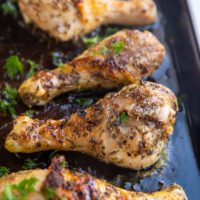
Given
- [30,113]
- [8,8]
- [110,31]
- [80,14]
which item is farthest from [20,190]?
[8,8]

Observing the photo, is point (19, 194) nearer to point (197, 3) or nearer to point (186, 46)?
point (186, 46)

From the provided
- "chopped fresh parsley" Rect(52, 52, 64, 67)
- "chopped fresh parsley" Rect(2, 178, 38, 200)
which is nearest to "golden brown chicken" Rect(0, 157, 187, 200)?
"chopped fresh parsley" Rect(2, 178, 38, 200)

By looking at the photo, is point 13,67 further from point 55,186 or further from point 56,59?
point 55,186

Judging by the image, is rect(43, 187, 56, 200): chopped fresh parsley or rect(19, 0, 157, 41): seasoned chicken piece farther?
rect(19, 0, 157, 41): seasoned chicken piece

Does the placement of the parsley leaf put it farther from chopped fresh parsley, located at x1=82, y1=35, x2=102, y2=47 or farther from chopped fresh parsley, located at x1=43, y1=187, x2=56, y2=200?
chopped fresh parsley, located at x1=82, y1=35, x2=102, y2=47

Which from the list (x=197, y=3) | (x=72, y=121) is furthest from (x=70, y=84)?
(x=197, y=3)

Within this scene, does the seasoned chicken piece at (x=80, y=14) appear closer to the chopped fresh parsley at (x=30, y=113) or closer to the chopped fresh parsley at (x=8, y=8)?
the chopped fresh parsley at (x=8, y=8)
